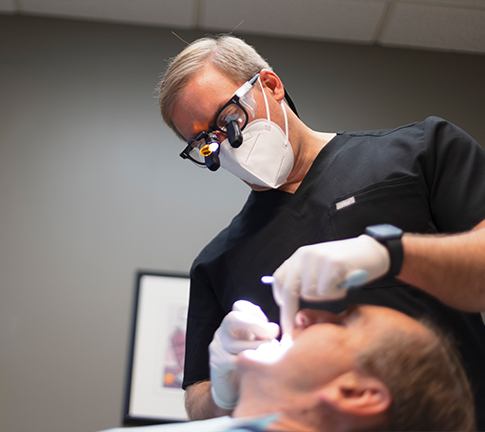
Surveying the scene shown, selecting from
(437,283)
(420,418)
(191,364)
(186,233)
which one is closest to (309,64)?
(186,233)

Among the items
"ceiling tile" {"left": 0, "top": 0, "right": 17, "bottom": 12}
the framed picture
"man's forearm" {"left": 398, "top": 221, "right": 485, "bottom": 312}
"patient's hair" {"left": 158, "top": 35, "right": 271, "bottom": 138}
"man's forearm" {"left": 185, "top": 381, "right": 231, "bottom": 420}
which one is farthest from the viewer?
"ceiling tile" {"left": 0, "top": 0, "right": 17, "bottom": 12}

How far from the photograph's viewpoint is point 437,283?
51.1 inches

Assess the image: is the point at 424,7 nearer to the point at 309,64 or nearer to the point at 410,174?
the point at 309,64

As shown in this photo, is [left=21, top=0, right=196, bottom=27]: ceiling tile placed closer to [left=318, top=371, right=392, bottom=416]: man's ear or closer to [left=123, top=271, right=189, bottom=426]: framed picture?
[left=123, top=271, right=189, bottom=426]: framed picture

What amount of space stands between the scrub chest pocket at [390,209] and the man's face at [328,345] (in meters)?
0.31

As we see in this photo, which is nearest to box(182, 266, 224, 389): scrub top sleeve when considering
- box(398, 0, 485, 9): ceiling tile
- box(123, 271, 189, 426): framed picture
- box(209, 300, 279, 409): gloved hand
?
box(209, 300, 279, 409): gloved hand

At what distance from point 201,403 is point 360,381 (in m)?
0.57

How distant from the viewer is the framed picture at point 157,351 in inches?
108

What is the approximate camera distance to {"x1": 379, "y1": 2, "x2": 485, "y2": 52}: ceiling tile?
3.09 metres

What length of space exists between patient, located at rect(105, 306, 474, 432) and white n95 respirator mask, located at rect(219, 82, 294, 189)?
519 mm

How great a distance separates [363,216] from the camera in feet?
5.01

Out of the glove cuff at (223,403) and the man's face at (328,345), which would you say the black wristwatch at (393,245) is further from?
the glove cuff at (223,403)

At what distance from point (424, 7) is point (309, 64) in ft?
1.87

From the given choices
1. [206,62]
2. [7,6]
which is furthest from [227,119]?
[7,6]
